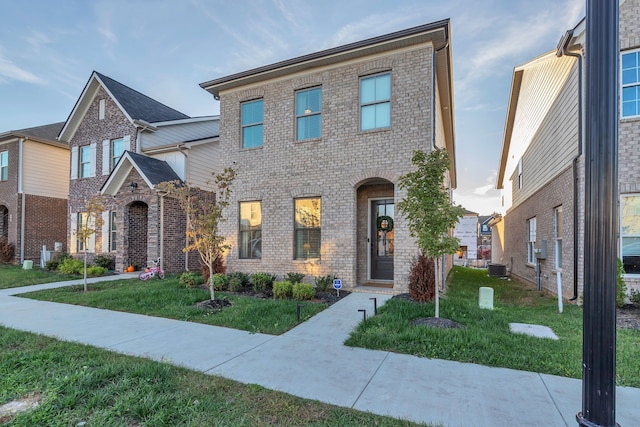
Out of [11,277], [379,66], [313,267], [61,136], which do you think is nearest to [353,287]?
[313,267]

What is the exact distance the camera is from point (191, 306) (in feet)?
23.6

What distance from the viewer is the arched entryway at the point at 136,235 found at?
45.5ft

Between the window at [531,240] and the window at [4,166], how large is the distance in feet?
86.9

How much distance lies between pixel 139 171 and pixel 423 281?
11451 mm

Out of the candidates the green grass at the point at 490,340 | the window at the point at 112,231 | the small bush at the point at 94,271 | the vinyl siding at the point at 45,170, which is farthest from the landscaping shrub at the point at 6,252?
the green grass at the point at 490,340

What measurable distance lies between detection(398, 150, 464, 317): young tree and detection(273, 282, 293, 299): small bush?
3.68 metres

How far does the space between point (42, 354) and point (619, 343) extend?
8.23 m

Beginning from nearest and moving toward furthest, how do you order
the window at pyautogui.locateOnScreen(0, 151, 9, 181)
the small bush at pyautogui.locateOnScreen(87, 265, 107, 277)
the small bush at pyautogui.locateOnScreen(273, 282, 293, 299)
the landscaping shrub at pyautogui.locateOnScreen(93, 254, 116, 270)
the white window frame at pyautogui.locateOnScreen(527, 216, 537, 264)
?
the small bush at pyautogui.locateOnScreen(273, 282, 293, 299), the white window frame at pyautogui.locateOnScreen(527, 216, 537, 264), the small bush at pyautogui.locateOnScreen(87, 265, 107, 277), the landscaping shrub at pyautogui.locateOnScreen(93, 254, 116, 270), the window at pyautogui.locateOnScreen(0, 151, 9, 181)

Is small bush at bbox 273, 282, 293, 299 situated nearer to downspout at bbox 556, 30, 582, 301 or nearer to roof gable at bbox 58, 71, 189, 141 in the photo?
downspout at bbox 556, 30, 582, 301

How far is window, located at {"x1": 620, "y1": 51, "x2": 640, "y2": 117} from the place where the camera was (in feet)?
24.6

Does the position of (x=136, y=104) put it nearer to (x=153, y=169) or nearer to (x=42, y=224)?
(x=153, y=169)

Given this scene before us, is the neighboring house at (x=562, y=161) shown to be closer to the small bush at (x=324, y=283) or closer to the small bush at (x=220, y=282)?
the small bush at (x=324, y=283)

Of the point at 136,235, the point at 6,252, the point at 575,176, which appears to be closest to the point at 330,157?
the point at 575,176

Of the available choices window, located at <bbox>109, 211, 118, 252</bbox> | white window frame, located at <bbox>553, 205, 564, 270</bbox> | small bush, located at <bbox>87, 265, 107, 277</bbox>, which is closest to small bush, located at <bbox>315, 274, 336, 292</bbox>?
white window frame, located at <bbox>553, 205, 564, 270</bbox>
